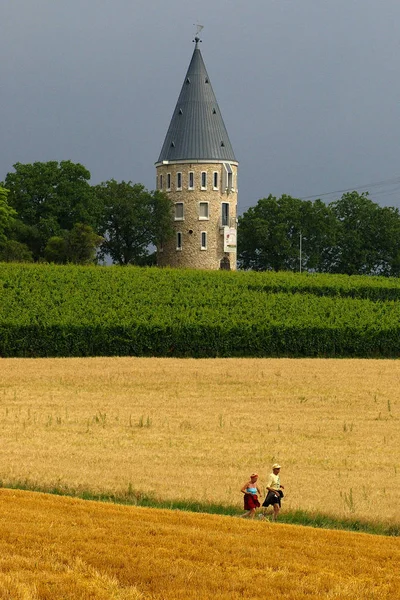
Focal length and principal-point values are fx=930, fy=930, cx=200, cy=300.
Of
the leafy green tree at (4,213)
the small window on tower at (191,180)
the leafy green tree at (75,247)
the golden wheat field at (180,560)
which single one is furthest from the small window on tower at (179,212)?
the golden wheat field at (180,560)

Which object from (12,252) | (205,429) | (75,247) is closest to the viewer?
(205,429)

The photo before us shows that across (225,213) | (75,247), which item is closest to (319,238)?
(225,213)

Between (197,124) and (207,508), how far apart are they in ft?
317

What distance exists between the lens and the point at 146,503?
15.2 metres

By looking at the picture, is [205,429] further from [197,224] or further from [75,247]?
[197,224]

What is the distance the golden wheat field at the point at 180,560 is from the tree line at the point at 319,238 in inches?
3924

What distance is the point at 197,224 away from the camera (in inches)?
4274

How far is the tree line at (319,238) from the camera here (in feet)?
366

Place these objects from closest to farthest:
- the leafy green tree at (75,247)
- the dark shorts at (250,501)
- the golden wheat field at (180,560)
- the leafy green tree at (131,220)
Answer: the golden wheat field at (180,560) → the dark shorts at (250,501) → the leafy green tree at (75,247) → the leafy green tree at (131,220)

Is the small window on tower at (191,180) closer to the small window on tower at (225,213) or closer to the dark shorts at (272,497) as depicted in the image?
the small window on tower at (225,213)

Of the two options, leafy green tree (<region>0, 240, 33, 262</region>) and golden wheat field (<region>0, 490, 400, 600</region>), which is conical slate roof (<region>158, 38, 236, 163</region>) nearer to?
leafy green tree (<region>0, 240, 33, 262</region>)

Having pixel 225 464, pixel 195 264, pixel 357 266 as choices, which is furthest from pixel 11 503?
pixel 357 266

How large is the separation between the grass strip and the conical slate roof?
3703 inches

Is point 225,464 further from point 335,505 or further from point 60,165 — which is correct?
point 60,165
